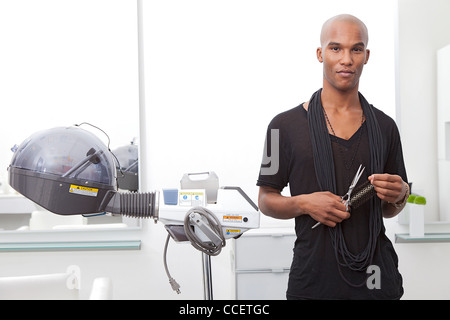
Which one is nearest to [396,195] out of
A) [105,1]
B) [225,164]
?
[225,164]

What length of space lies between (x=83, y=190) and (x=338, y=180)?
2.31 feet

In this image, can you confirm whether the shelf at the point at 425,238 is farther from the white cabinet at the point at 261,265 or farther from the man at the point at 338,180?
the man at the point at 338,180

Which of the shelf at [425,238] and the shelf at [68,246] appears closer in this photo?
the shelf at [68,246]

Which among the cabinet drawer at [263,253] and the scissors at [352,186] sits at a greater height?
the scissors at [352,186]

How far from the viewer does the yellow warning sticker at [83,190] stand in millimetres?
1218

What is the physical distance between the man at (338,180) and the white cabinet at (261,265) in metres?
1.27

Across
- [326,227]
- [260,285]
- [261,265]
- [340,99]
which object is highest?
[340,99]

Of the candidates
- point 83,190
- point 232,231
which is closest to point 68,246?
point 83,190

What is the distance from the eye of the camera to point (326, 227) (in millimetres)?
1492

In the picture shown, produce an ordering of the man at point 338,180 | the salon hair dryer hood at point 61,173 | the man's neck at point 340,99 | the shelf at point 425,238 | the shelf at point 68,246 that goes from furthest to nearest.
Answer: the shelf at point 425,238 < the shelf at point 68,246 < the man's neck at point 340,99 < the man at point 338,180 < the salon hair dryer hood at point 61,173

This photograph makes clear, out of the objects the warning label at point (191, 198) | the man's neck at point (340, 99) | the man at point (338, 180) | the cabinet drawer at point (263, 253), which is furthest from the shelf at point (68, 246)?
the warning label at point (191, 198)

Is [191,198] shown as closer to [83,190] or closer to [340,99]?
[83,190]

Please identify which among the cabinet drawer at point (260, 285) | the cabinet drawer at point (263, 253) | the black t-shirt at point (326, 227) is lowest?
the cabinet drawer at point (260, 285)

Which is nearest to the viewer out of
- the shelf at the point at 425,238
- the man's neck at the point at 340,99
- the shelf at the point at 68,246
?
the man's neck at the point at 340,99
